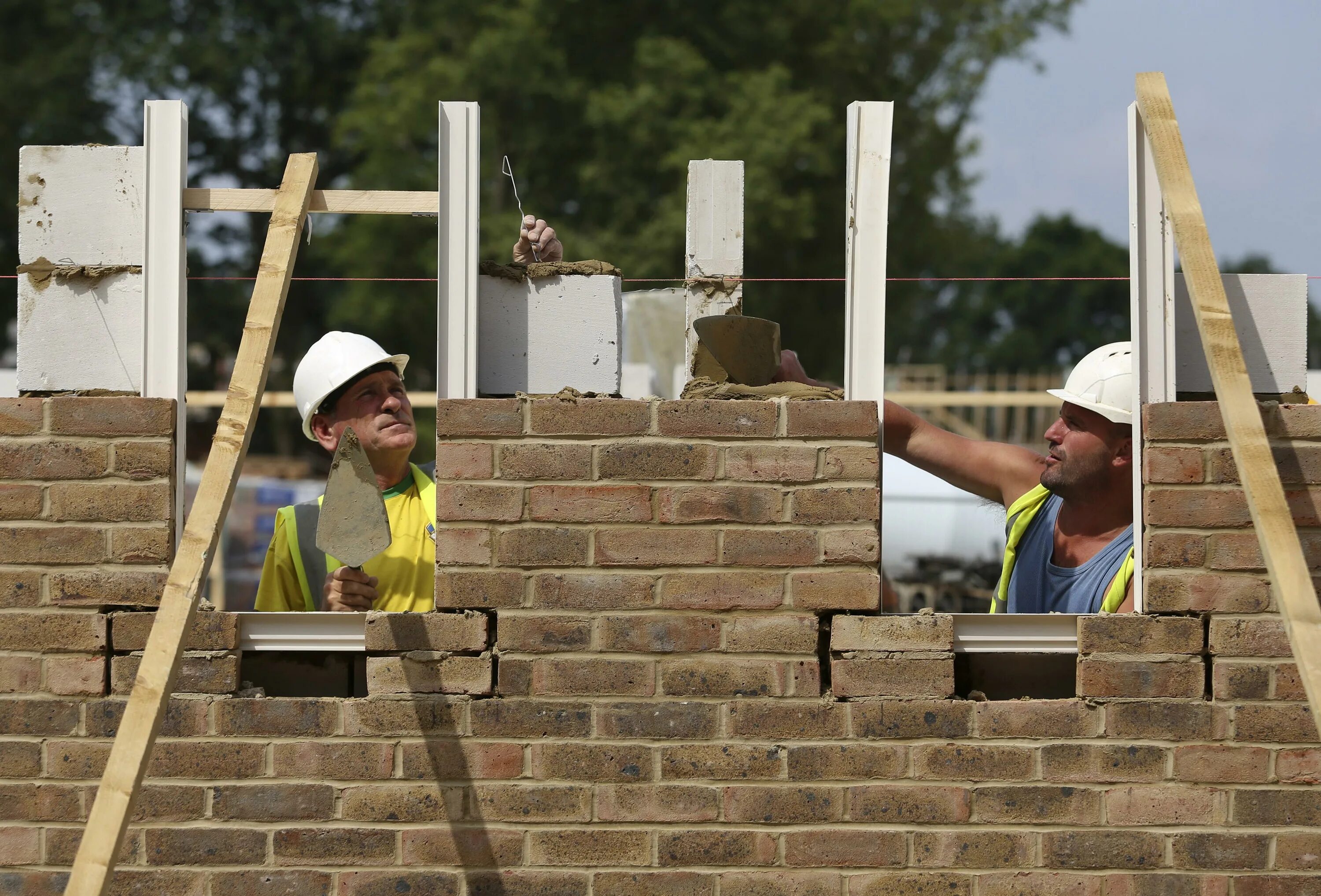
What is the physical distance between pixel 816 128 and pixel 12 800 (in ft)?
56.6

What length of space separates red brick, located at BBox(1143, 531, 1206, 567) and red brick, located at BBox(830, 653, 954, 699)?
0.58 meters

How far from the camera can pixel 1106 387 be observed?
4191 millimetres

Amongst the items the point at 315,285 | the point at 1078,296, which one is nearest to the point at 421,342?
the point at 315,285

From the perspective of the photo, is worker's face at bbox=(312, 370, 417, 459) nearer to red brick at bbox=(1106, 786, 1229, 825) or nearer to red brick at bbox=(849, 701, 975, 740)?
red brick at bbox=(849, 701, 975, 740)

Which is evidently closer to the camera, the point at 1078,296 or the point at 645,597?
the point at 645,597

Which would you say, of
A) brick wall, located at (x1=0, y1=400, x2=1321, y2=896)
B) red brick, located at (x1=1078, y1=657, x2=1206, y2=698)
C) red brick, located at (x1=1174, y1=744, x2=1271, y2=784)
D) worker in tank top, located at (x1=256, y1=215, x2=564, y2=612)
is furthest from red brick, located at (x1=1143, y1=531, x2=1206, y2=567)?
worker in tank top, located at (x1=256, y1=215, x2=564, y2=612)

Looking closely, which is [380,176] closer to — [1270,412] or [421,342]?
[421,342]

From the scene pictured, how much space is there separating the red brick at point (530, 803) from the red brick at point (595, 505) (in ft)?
2.20

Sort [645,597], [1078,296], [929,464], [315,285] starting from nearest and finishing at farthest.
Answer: [645,597], [929,464], [315,285], [1078,296]

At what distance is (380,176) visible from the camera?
20.0m

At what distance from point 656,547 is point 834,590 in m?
0.46

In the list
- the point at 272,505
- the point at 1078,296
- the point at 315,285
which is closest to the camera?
the point at 272,505

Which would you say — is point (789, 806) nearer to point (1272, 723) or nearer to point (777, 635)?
point (777, 635)

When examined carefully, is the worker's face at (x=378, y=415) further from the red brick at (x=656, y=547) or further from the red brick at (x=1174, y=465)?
the red brick at (x=1174, y=465)
